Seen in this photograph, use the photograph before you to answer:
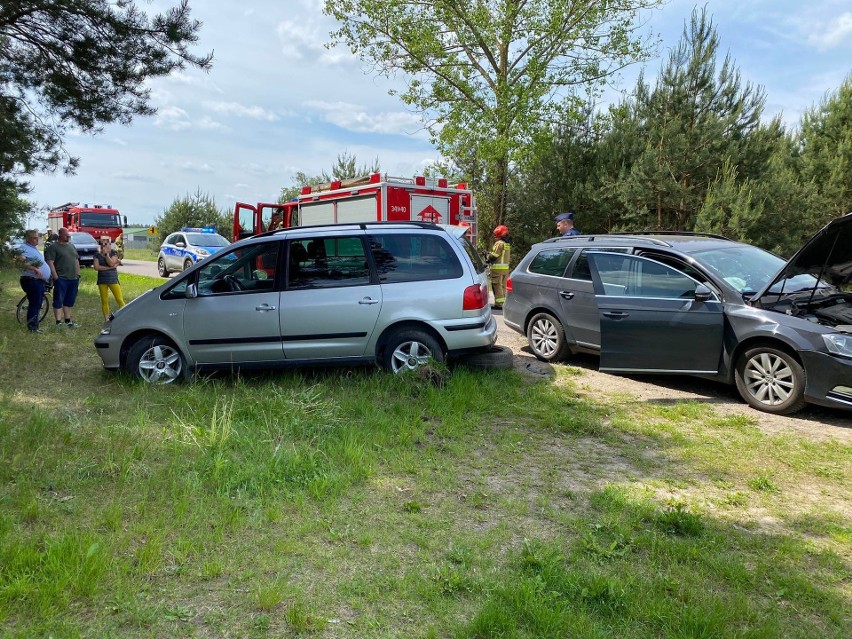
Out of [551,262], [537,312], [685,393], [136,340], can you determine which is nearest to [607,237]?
[551,262]

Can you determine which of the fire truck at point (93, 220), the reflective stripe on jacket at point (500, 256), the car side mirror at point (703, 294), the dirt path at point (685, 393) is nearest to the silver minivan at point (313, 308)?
the dirt path at point (685, 393)

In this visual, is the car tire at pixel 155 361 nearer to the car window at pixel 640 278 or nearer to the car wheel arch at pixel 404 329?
the car wheel arch at pixel 404 329

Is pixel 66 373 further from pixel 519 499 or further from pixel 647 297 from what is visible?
pixel 647 297

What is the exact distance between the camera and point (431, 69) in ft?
68.6

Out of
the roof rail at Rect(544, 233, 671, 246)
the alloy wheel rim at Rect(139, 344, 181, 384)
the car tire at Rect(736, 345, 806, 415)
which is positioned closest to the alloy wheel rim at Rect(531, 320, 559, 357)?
the roof rail at Rect(544, 233, 671, 246)

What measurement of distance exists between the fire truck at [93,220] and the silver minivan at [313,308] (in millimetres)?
23848

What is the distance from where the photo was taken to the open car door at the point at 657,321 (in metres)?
6.16

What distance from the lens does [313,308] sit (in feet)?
21.3

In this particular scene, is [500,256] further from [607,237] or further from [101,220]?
[101,220]

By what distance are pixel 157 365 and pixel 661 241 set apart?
5.80m

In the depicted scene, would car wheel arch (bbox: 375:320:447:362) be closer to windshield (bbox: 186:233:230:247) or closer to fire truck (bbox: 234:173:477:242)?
fire truck (bbox: 234:173:477:242)

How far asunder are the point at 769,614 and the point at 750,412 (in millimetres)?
3528

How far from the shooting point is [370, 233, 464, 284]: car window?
663 cm

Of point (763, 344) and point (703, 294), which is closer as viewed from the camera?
point (763, 344)
